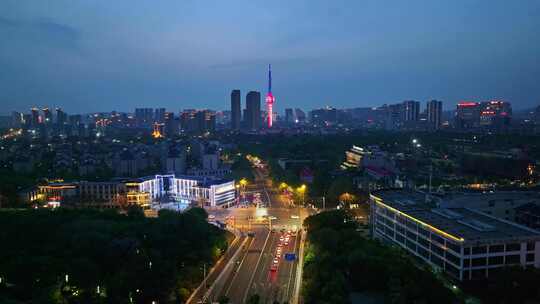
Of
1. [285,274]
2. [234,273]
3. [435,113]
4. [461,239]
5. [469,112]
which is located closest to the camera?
[461,239]

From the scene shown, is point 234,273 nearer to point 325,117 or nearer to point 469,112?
point 469,112

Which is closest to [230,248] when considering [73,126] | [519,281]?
[519,281]

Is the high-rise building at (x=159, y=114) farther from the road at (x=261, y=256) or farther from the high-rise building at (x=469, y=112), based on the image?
the road at (x=261, y=256)

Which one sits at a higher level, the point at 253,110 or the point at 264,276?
the point at 253,110

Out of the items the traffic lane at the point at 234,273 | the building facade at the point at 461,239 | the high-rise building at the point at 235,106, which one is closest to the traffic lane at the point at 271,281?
the traffic lane at the point at 234,273

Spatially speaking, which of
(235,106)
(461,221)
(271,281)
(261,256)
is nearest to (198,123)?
(235,106)

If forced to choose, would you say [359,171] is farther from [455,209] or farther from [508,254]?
[508,254]

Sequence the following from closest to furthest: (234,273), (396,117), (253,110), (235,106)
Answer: (234,273) → (396,117) → (235,106) → (253,110)

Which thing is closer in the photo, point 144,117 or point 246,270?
point 246,270
